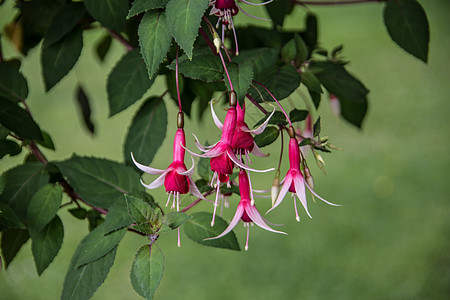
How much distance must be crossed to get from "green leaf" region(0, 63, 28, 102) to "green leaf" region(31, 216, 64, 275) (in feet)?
0.53

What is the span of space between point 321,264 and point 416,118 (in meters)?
1.12

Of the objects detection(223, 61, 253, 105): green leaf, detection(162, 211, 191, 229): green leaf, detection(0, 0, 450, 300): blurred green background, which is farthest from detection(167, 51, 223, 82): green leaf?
Answer: detection(0, 0, 450, 300): blurred green background

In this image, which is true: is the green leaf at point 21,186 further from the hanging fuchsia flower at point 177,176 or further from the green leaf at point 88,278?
the hanging fuchsia flower at point 177,176

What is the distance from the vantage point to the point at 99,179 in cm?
62

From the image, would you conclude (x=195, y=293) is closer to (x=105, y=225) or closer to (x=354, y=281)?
(x=354, y=281)

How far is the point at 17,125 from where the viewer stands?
56cm

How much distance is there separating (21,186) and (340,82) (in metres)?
0.42

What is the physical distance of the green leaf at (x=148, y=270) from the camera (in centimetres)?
48

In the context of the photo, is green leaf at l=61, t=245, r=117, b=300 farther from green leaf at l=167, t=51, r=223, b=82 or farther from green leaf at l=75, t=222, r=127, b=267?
green leaf at l=167, t=51, r=223, b=82

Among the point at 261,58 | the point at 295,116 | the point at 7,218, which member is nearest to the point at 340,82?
the point at 261,58

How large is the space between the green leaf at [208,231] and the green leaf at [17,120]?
197 millimetres

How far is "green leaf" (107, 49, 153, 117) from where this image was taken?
63cm

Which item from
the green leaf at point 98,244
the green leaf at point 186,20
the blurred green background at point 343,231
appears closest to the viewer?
the green leaf at point 186,20

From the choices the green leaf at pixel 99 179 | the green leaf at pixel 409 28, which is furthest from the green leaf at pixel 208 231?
the green leaf at pixel 409 28
